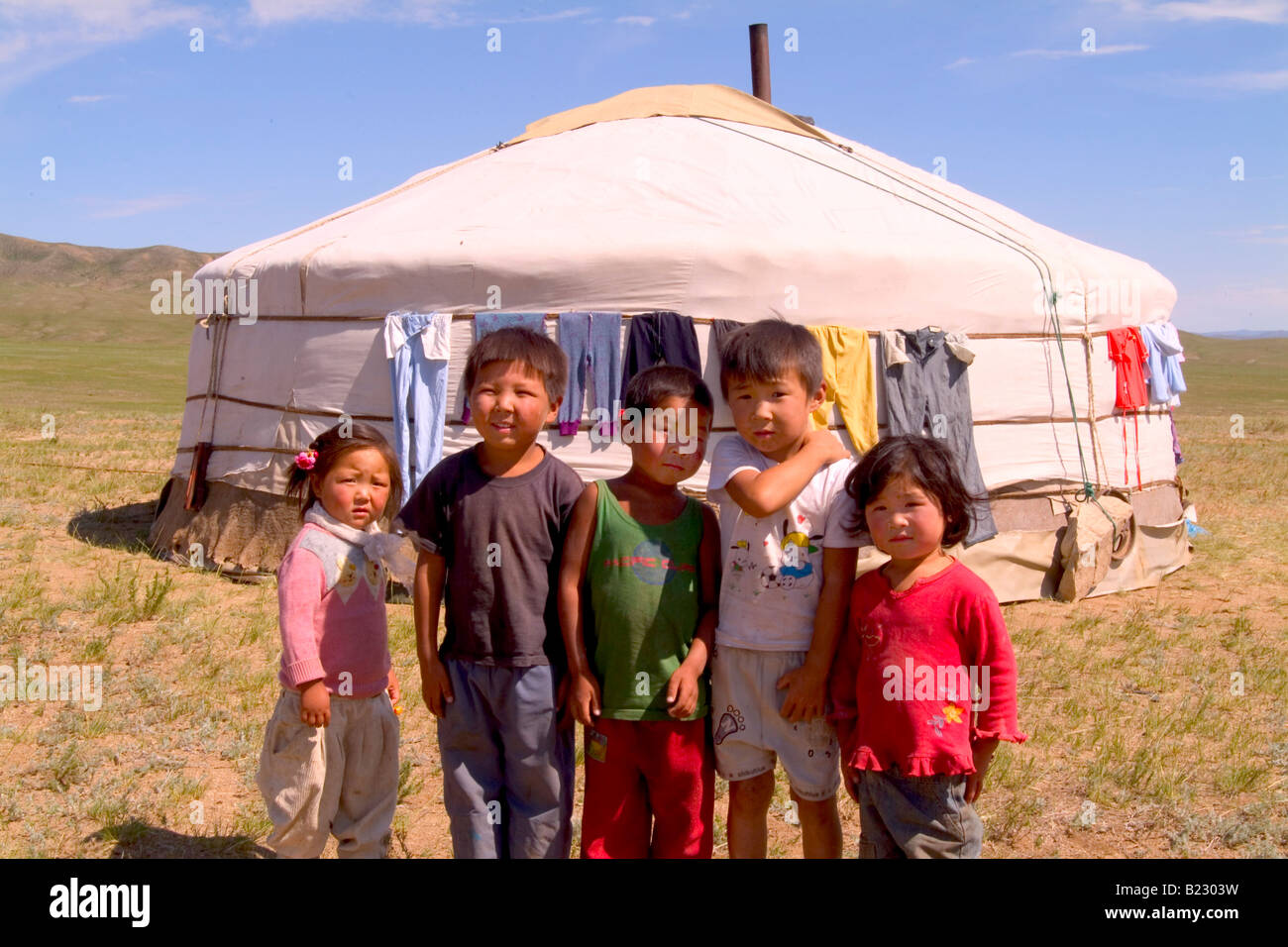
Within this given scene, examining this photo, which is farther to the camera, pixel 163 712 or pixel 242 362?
pixel 242 362

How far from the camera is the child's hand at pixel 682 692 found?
7.66 ft

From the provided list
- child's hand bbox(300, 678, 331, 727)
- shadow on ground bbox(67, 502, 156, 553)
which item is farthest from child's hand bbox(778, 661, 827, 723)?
shadow on ground bbox(67, 502, 156, 553)

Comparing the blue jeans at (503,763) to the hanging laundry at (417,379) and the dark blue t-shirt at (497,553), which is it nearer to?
the dark blue t-shirt at (497,553)

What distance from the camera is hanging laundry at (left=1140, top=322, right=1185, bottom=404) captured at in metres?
6.73

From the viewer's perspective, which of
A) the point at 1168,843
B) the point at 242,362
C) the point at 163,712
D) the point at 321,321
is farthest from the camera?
the point at 242,362

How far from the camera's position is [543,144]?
736 centimetres

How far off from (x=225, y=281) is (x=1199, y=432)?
573 inches

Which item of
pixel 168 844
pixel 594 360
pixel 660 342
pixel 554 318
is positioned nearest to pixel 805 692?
pixel 168 844

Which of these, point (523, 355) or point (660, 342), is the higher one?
point (660, 342)

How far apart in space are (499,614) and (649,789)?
20.9 inches

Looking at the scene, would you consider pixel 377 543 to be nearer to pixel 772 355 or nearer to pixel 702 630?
pixel 702 630

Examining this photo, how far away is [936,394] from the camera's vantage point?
19.1 ft

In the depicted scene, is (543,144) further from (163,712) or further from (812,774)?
(812,774)
